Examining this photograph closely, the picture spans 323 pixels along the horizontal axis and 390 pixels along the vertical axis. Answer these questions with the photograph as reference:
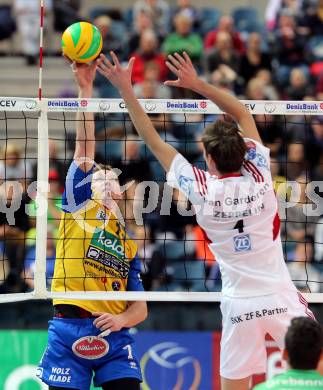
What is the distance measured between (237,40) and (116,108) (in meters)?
9.34

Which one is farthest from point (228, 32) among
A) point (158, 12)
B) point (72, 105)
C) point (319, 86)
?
point (72, 105)

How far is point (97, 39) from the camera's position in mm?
7875

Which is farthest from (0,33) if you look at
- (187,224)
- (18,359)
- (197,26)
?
(18,359)

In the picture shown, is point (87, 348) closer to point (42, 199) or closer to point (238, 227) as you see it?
point (42, 199)

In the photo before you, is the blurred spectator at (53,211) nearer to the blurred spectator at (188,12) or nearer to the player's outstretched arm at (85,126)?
the player's outstretched arm at (85,126)

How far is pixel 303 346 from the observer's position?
5.34m

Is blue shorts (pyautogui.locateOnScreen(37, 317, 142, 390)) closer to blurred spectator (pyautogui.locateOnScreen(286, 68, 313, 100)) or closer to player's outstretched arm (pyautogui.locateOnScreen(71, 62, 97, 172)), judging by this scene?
player's outstretched arm (pyautogui.locateOnScreen(71, 62, 97, 172))

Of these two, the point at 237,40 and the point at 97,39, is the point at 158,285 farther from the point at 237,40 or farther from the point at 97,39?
the point at 237,40

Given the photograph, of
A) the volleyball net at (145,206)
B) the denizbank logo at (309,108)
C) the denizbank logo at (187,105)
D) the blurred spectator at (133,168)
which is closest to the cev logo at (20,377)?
the volleyball net at (145,206)

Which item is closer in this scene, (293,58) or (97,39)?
(97,39)

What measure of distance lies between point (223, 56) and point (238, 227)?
33.1ft

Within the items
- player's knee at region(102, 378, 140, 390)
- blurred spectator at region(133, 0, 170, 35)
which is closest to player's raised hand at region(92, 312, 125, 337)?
player's knee at region(102, 378, 140, 390)

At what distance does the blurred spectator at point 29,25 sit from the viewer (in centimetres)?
1769

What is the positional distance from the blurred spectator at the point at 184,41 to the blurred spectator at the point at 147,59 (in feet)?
1.35
